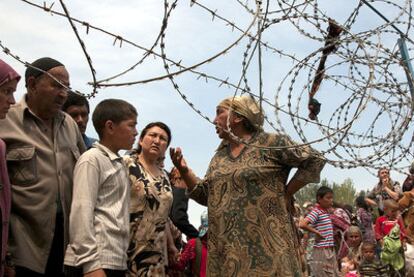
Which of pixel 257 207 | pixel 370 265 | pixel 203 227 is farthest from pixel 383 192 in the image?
pixel 257 207

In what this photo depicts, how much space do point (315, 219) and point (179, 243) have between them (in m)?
4.25

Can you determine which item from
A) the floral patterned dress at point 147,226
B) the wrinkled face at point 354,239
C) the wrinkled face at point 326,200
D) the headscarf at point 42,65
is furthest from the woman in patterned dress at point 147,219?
the wrinkled face at point 354,239

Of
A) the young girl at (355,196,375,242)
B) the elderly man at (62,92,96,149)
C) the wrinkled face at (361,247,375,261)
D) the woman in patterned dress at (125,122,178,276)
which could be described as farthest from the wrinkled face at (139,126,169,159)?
the young girl at (355,196,375,242)

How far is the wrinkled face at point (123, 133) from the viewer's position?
3.56 metres

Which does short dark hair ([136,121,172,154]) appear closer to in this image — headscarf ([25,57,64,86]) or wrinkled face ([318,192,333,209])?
headscarf ([25,57,64,86])

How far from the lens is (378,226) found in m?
10.0

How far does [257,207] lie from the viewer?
4.09 metres

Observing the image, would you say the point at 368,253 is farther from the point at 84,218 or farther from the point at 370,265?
the point at 84,218

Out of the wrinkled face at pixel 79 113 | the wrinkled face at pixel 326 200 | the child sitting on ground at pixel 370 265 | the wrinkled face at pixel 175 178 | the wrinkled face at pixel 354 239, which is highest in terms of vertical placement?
the wrinkled face at pixel 326 200

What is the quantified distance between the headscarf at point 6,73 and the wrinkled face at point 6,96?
16mm

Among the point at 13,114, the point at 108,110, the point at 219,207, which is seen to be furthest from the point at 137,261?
the point at 13,114

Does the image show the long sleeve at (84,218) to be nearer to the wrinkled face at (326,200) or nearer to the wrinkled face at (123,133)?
the wrinkled face at (123,133)

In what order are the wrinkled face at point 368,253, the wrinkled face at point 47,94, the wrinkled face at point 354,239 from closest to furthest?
the wrinkled face at point 47,94, the wrinkled face at point 368,253, the wrinkled face at point 354,239

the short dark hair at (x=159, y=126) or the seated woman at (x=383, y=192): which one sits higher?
the seated woman at (x=383, y=192)
